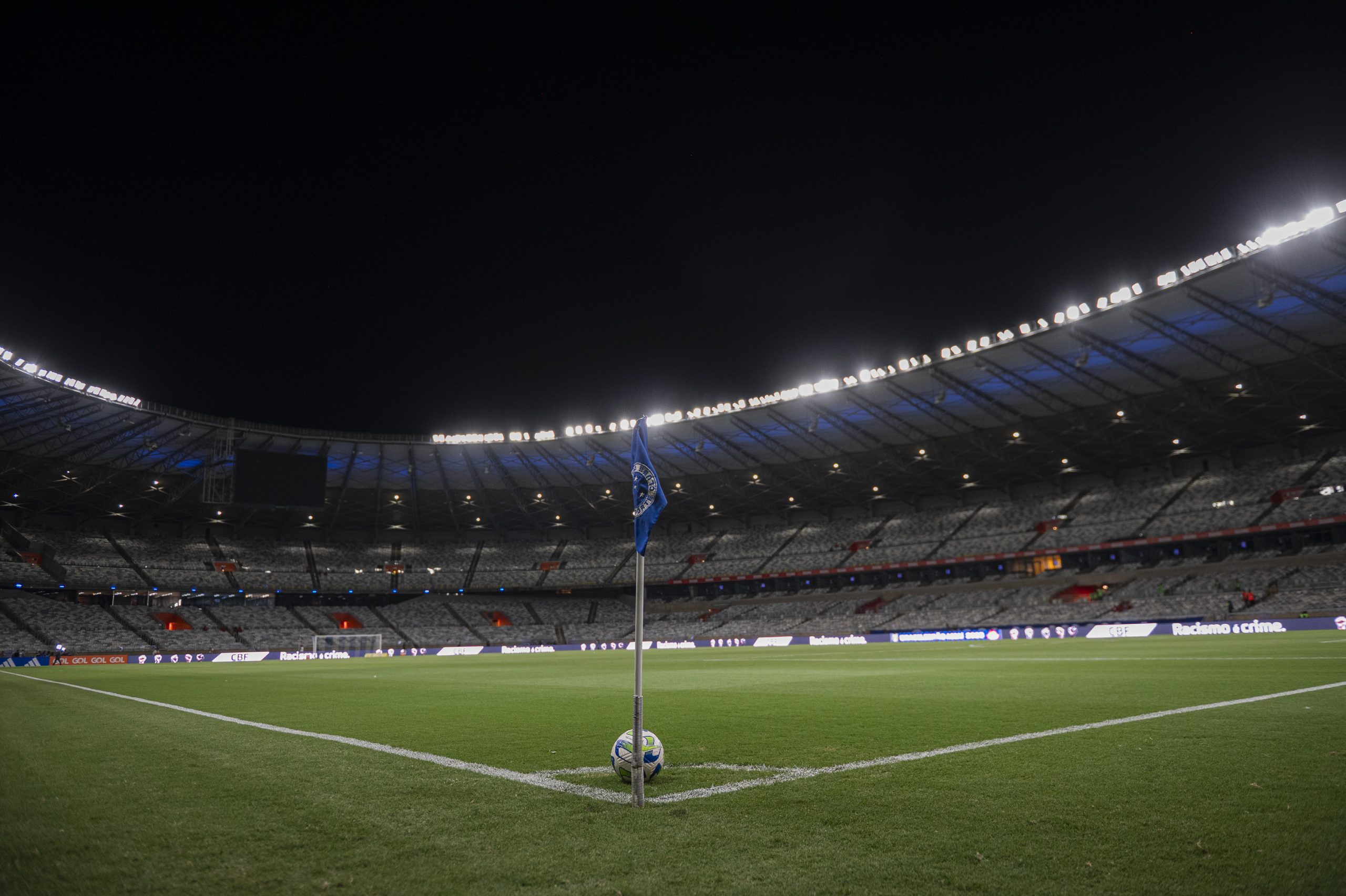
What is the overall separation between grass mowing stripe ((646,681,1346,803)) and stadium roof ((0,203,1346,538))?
29346 millimetres

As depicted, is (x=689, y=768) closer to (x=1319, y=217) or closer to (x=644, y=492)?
(x=644, y=492)

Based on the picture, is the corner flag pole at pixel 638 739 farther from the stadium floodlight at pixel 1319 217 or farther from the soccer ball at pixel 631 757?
the stadium floodlight at pixel 1319 217

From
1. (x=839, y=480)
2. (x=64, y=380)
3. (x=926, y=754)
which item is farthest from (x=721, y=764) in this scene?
(x=839, y=480)

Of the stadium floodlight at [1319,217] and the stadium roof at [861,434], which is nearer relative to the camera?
the stadium floodlight at [1319,217]

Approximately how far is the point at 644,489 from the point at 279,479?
205 ft

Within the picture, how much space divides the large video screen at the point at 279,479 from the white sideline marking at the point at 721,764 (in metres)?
54.9

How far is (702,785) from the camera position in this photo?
6.34 meters

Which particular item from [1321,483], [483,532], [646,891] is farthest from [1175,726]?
[483,532]

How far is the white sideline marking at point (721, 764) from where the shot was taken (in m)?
6.10

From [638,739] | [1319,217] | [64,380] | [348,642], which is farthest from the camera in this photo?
[348,642]

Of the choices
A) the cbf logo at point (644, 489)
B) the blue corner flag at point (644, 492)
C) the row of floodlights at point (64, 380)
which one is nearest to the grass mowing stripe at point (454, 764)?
the blue corner flag at point (644, 492)

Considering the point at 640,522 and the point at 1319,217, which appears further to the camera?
the point at 1319,217

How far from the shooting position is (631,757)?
6.34m

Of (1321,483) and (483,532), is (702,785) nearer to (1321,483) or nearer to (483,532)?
(1321,483)
